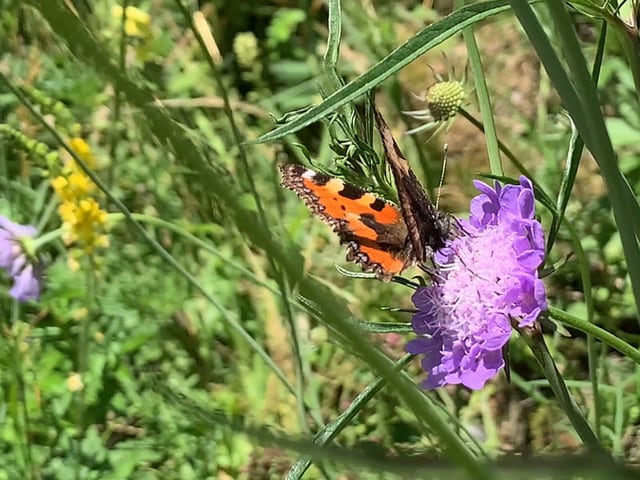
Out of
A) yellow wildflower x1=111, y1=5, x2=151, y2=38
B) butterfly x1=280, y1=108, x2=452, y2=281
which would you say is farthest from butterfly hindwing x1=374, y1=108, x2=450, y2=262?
yellow wildflower x1=111, y1=5, x2=151, y2=38

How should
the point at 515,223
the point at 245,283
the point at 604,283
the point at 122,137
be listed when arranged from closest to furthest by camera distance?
the point at 515,223 < the point at 604,283 < the point at 245,283 < the point at 122,137

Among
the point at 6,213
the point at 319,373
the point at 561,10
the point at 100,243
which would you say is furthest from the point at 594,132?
the point at 6,213

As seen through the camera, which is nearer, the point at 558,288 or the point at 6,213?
the point at 558,288

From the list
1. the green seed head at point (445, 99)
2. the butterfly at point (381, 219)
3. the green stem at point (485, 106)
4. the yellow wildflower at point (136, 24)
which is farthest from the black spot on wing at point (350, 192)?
the yellow wildflower at point (136, 24)

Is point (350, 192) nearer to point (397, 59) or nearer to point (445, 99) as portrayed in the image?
point (397, 59)

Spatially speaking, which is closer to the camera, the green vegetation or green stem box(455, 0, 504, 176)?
green stem box(455, 0, 504, 176)

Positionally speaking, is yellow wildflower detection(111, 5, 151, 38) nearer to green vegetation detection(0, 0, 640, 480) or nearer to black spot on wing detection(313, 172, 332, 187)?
green vegetation detection(0, 0, 640, 480)

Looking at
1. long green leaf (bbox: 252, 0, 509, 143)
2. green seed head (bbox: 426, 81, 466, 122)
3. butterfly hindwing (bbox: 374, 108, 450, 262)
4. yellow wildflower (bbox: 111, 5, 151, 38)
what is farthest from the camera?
yellow wildflower (bbox: 111, 5, 151, 38)

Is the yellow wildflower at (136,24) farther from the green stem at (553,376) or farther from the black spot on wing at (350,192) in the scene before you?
the green stem at (553,376)

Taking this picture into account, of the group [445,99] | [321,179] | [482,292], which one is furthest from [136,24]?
[482,292]

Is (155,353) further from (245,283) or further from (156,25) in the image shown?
(156,25)
